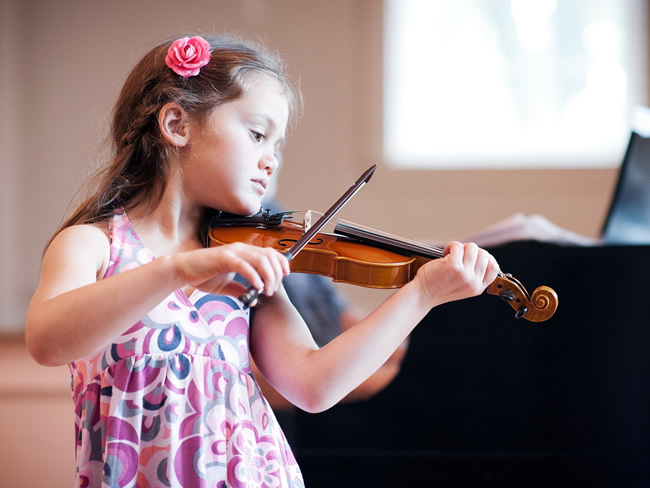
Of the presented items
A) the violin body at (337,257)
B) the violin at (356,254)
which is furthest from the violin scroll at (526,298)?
the violin body at (337,257)

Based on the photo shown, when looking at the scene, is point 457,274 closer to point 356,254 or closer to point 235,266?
point 356,254

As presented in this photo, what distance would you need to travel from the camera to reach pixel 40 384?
2.58m

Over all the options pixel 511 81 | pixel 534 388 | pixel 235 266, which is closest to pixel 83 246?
pixel 235 266

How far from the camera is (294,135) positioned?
10.3 ft

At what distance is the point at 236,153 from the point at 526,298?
38 centimetres

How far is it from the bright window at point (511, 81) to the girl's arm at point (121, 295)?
2582 mm

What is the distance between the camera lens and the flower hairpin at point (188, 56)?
0.82 m

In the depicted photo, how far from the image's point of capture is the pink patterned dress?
0.73 metres

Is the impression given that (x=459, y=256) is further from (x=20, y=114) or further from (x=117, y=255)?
(x=20, y=114)

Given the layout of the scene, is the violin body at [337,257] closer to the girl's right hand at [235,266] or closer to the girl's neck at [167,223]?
the girl's neck at [167,223]

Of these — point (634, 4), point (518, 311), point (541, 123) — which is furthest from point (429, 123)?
point (518, 311)

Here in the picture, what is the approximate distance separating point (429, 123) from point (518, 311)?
246 cm

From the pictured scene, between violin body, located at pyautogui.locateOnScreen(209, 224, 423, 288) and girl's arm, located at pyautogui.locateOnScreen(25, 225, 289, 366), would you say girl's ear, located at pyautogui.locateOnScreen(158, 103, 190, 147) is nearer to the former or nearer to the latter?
violin body, located at pyautogui.locateOnScreen(209, 224, 423, 288)

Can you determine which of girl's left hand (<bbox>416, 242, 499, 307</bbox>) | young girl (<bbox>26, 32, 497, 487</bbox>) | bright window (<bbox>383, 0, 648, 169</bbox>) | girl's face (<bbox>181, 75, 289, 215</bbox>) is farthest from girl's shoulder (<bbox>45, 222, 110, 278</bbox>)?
bright window (<bbox>383, 0, 648, 169</bbox>)
